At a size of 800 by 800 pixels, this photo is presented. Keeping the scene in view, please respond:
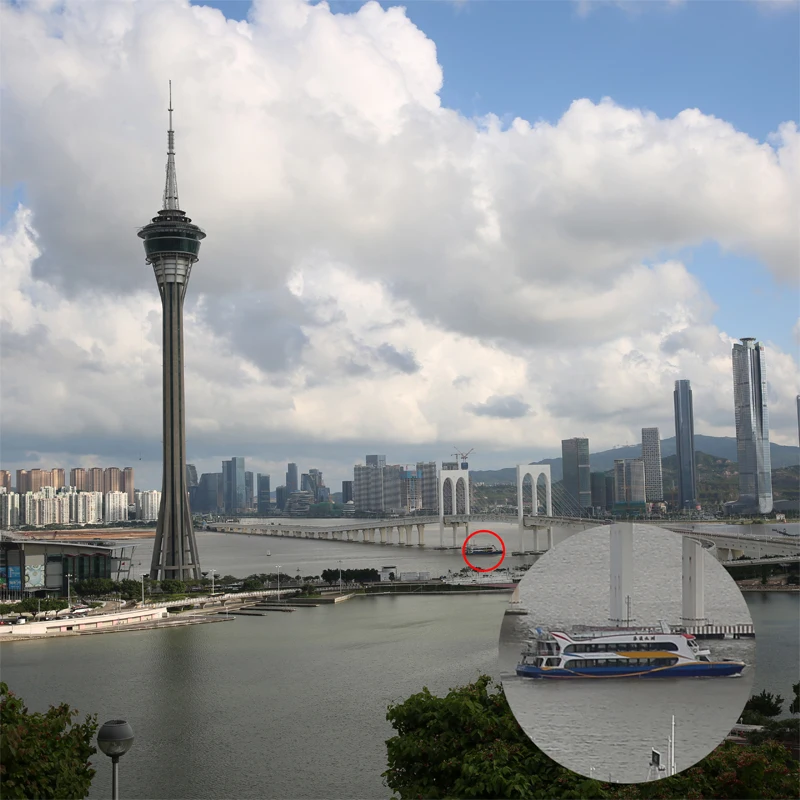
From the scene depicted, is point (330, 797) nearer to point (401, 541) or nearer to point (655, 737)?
point (655, 737)

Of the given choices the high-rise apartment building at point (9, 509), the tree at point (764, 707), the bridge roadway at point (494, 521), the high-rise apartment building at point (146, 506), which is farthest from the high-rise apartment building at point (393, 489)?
the tree at point (764, 707)

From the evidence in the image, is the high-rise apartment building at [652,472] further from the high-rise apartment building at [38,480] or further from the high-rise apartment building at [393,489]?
the high-rise apartment building at [38,480]

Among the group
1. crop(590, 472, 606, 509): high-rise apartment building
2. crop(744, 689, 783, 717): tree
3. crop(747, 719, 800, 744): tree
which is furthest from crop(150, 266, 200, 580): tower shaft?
crop(590, 472, 606, 509): high-rise apartment building

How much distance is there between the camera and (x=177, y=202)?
19.2m

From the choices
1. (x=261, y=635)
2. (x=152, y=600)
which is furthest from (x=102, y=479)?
(x=261, y=635)

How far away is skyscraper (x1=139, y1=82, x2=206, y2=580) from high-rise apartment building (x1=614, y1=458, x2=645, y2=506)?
2016 centimetres

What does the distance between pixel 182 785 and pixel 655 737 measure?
13.2 ft

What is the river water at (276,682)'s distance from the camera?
493cm

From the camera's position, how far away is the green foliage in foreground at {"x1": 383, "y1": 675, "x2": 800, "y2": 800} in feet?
7.56

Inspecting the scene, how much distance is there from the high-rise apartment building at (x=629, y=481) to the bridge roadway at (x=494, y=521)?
174 inches

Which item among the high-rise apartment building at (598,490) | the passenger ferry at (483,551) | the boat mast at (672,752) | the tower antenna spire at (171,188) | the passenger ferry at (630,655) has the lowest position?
the passenger ferry at (483,551)

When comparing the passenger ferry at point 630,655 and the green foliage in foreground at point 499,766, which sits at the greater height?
the passenger ferry at point 630,655

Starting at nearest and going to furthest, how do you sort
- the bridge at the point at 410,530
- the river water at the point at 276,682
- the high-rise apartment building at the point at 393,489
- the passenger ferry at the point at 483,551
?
the river water at the point at 276,682 → the passenger ferry at the point at 483,551 → the bridge at the point at 410,530 → the high-rise apartment building at the point at 393,489

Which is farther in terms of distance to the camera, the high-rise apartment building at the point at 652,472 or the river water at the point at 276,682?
the high-rise apartment building at the point at 652,472
